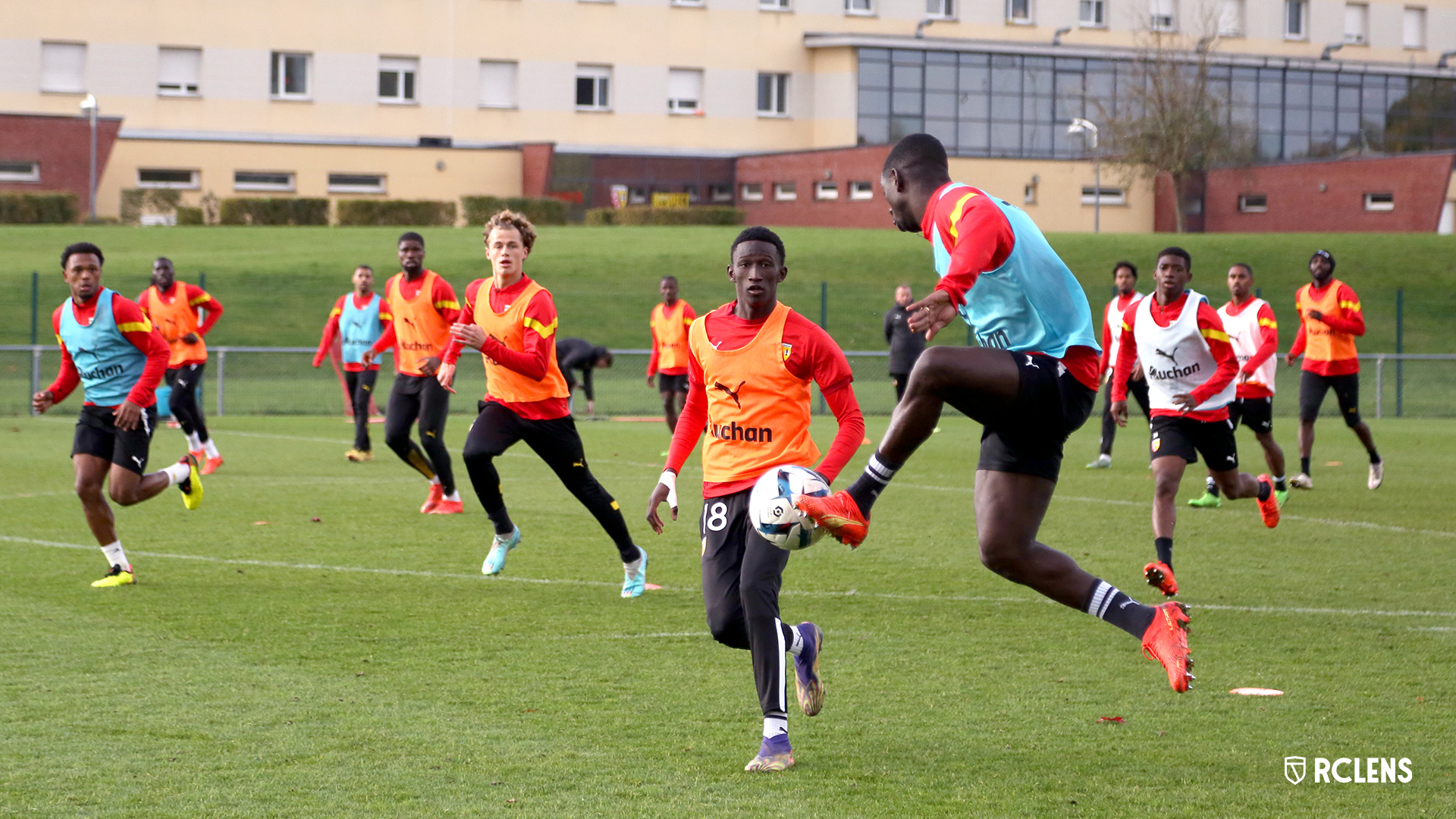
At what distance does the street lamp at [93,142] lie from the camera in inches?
1716

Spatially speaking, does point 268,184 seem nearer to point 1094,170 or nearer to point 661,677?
point 1094,170

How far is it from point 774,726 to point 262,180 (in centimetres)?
4697

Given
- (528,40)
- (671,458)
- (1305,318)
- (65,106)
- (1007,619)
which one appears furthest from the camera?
(528,40)

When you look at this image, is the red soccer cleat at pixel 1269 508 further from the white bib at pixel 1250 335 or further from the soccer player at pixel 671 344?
the soccer player at pixel 671 344

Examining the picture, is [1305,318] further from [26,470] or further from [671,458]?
[26,470]

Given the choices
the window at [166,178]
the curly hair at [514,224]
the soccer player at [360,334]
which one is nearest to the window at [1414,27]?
the window at [166,178]

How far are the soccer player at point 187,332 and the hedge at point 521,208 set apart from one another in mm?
30462

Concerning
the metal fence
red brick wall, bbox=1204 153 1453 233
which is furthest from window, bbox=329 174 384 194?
red brick wall, bbox=1204 153 1453 233

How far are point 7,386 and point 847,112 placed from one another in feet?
114

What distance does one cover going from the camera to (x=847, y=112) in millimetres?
54188

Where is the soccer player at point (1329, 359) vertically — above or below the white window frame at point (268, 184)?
below

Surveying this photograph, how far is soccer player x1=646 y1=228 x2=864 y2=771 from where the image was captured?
5.68 meters

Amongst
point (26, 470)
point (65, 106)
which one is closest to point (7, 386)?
point (26, 470)

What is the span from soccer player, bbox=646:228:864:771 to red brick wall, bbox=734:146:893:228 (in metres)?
42.9
